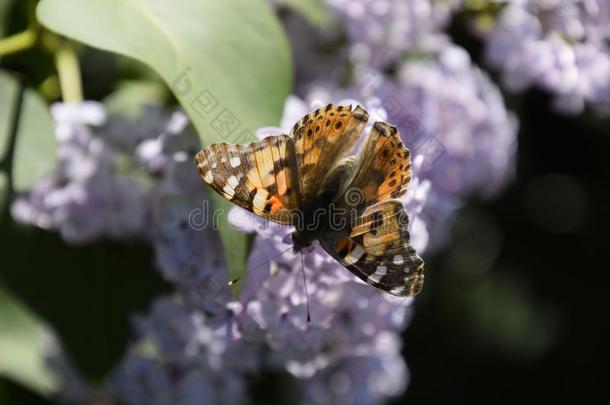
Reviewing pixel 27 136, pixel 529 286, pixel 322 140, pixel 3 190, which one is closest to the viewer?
pixel 322 140

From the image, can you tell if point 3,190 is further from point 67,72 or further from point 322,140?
point 322,140

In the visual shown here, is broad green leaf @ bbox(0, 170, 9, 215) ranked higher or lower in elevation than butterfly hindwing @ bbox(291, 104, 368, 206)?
lower

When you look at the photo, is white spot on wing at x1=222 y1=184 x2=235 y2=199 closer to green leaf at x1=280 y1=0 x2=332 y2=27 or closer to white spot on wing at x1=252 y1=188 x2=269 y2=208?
white spot on wing at x1=252 y1=188 x2=269 y2=208

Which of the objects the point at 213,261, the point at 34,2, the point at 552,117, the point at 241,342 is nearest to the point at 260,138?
the point at 213,261

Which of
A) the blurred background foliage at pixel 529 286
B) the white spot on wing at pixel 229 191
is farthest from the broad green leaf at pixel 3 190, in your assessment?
the blurred background foliage at pixel 529 286

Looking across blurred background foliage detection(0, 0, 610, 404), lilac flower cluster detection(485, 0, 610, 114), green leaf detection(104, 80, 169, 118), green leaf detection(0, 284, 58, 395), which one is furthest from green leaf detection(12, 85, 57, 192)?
blurred background foliage detection(0, 0, 610, 404)

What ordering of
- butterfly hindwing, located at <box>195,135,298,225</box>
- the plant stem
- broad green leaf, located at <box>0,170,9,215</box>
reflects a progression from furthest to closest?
1. the plant stem
2. broad green leaf, located at <box>0,170,9,215</box>
3. butterfly hindwing, located at <box>195,135,298,225</box>

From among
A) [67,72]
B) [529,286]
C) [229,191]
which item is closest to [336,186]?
[229,191]

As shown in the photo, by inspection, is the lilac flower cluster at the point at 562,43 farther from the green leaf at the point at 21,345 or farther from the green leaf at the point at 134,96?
the green leaf at the point at 21,345
